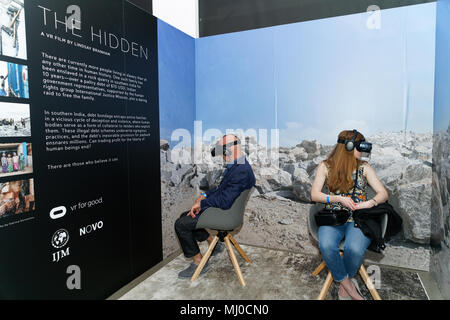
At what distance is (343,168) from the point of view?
2455 millimetres

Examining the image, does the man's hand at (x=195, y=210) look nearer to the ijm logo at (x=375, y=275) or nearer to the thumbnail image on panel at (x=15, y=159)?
the thumbnail image on panel at (x=15, y=159)

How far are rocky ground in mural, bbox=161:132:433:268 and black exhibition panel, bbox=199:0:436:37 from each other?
4.23ft

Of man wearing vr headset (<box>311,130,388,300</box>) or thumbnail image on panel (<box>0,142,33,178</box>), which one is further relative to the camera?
man wearing vr headset (<box>311,130,388,300</box>)

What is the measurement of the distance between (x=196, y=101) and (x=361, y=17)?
201cm

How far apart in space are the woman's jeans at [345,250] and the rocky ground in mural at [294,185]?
3.15 feet

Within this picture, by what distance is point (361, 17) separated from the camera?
2.96m

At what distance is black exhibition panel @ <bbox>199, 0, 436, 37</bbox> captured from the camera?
3016 mm

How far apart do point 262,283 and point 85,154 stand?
74.0 inches

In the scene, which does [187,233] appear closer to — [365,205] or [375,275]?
[365,205]

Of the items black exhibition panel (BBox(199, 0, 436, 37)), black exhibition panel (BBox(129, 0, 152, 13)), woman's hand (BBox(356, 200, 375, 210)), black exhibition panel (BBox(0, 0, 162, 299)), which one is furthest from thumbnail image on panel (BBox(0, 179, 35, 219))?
black exhibition panel (BBox(199, 0, 436, 37))

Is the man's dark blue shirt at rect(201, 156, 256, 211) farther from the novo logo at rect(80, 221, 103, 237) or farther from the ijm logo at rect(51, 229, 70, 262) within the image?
the ijm logo at rect(51, 229, 70, 262)

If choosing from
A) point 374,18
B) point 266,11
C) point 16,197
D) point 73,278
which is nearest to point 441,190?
point 374,18

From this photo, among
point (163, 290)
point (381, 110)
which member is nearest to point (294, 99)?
point (381, 110)
